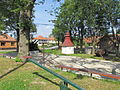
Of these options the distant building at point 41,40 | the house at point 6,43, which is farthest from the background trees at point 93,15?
the house at point 6,43

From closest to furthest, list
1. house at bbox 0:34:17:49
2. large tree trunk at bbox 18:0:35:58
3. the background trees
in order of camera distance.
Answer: large tree trunk at bbox 18:0:35:58 < the background trees < house at bbox 0:34:17:49

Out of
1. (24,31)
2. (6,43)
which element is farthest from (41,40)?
(6,43)

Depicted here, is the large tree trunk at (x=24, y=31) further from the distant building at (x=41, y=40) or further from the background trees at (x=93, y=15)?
the background trees at (x=93, y=15)

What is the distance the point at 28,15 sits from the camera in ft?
29.9

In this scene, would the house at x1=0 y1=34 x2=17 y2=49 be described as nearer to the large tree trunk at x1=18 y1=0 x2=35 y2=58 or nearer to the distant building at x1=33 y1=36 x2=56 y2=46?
the distant building at x1=33 y1=36 x2=56 y2=46

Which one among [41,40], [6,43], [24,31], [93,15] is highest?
[93,15]

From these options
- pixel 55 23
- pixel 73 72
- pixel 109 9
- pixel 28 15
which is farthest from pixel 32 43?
pixel 73 72

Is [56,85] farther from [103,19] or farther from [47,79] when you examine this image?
[103,19]

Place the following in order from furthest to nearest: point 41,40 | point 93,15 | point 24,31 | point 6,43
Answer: point 6,43, point 41,40, point 93,15, point 24,31

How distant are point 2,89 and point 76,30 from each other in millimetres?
34367

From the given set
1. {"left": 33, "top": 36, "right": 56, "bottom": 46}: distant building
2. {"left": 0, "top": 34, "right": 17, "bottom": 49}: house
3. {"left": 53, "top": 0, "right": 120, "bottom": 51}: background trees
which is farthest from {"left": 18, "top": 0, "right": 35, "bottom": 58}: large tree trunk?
{"left": 0, "top": 34, "right": 17, "bottom": 49}: house

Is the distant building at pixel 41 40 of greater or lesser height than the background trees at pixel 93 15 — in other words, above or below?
below

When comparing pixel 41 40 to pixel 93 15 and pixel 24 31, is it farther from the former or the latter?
pixel 24 31

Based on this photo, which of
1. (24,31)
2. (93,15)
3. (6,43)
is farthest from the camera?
(6,43)
